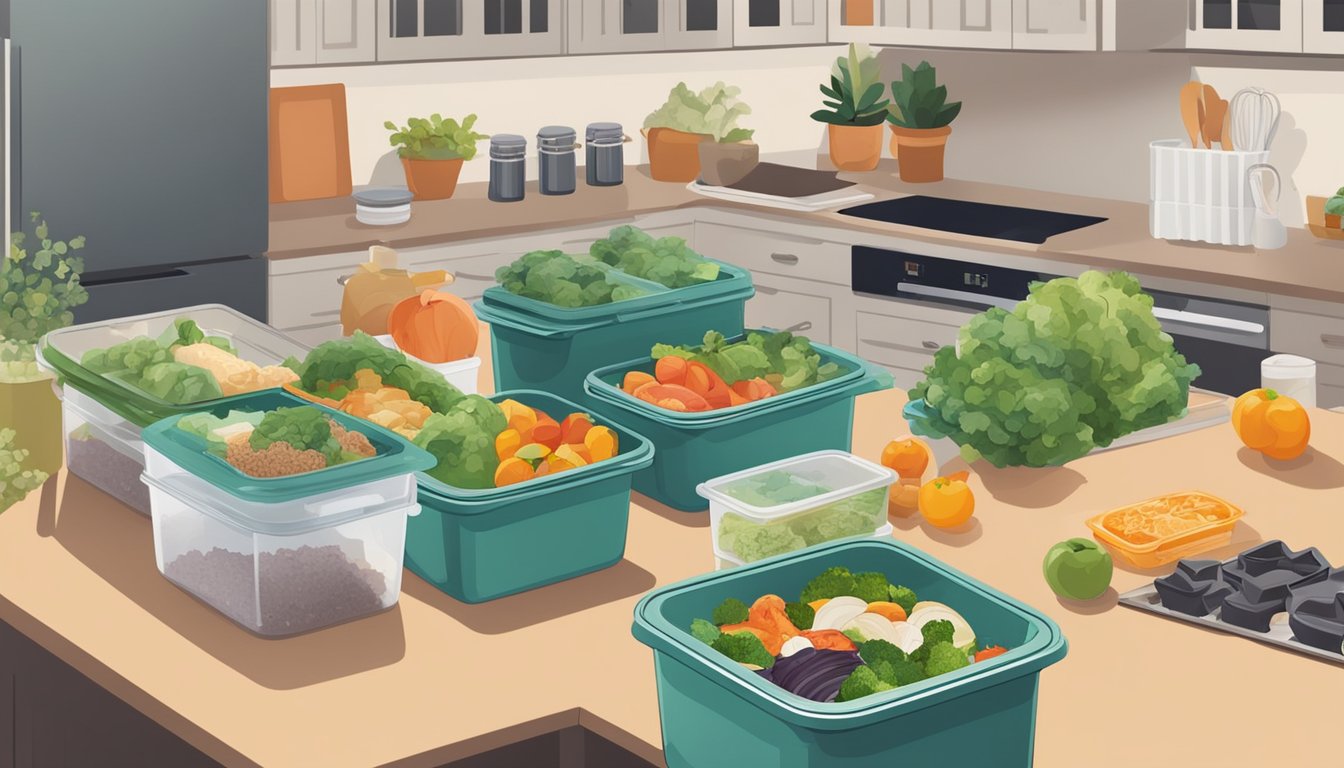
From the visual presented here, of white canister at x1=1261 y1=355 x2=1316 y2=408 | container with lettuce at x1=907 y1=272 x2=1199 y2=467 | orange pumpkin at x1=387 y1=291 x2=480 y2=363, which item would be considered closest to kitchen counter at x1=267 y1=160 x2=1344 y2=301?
white canister at x1=1261 y1=355 x2=1316 y2=408

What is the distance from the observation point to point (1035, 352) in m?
2.09

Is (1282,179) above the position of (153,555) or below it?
above

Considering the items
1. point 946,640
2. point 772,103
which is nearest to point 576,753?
point 946,640

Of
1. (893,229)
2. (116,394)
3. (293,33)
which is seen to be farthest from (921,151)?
(116,394)

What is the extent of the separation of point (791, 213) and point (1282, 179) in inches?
54.9

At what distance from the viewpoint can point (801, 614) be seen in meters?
1.48

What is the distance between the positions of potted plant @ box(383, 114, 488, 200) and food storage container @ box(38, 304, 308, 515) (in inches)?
101

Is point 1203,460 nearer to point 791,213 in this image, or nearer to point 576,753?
point 576,753

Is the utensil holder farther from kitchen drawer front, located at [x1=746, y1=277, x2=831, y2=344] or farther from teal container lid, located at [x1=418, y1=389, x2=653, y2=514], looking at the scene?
teal container lid, located at [x1=418, y1=389, x2=653, y2=514]

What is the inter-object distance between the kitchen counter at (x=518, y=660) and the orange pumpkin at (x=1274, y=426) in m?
0.18

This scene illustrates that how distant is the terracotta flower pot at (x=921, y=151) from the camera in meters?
5.06

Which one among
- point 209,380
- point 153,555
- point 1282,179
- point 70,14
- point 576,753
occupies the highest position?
point 70,14

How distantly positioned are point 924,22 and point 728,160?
74cm

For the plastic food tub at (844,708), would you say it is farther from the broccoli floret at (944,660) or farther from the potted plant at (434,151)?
the potted plant at (434,151)
